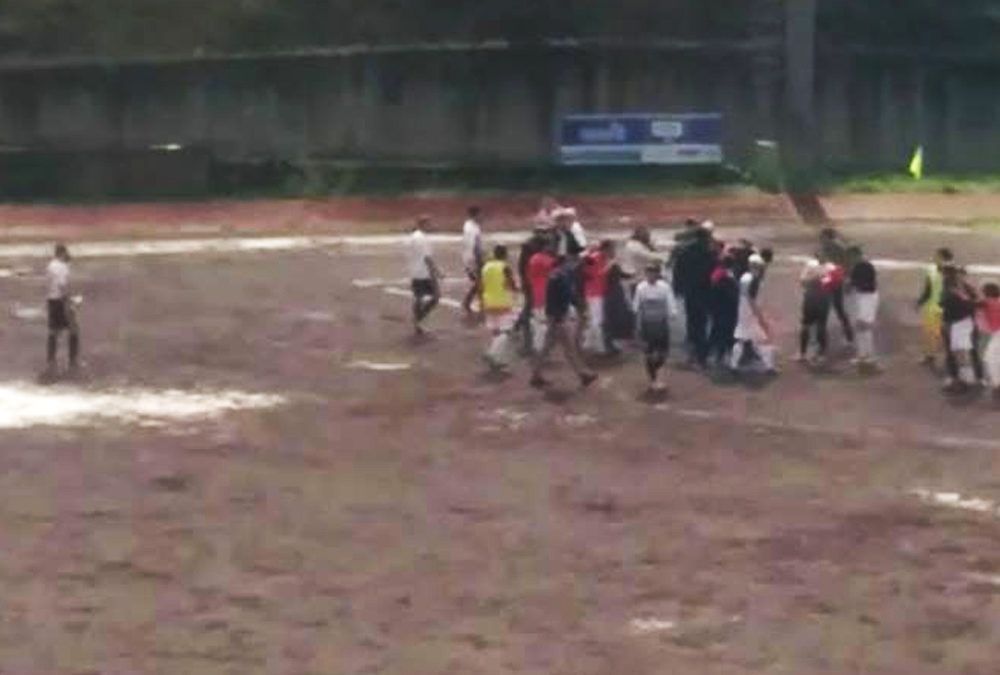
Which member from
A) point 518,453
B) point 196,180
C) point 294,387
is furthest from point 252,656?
point 196,180

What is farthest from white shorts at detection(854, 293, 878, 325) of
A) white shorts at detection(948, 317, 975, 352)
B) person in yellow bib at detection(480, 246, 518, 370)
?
person in yellow bib at detection(480, 246, 518, 370)

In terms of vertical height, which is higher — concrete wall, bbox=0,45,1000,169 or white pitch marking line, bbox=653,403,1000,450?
concrete wall, bbox=0,45,1000,169

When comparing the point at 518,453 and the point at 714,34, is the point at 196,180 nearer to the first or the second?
the point at 714,34

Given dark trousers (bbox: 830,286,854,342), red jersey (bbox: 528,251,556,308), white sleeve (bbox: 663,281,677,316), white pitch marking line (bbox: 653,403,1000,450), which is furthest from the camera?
dark trousers (bbox: 830,286,854,342)

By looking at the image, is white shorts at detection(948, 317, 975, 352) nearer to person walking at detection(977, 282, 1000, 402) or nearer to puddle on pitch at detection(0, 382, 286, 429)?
person walking at detection(977, 282, 1000, 402)

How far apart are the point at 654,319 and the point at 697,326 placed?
2338 millimetres

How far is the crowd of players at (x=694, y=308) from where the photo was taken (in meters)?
30.1

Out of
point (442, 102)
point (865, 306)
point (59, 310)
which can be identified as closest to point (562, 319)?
point (865, 306)

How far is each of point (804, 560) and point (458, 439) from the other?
6743 millimetres

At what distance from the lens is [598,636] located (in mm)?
19453

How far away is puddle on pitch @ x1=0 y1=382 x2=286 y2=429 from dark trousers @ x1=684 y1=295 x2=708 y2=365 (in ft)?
17.6

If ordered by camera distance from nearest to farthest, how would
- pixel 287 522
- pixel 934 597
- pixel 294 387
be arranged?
pixel 934 597
pixel 287 522
pixel 294 387

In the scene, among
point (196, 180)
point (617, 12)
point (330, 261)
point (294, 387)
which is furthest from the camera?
point (617, 12)

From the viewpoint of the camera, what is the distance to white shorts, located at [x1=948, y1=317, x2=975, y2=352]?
30.0 meters
